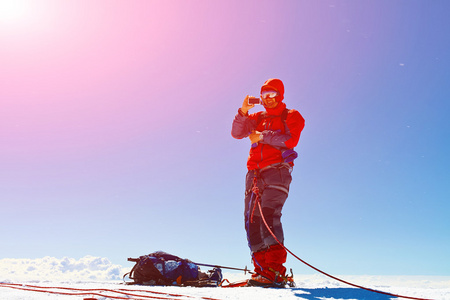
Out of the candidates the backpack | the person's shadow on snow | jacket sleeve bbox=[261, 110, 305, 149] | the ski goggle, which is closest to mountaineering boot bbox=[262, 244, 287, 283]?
the person's shadow on snow

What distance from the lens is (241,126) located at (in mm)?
6301

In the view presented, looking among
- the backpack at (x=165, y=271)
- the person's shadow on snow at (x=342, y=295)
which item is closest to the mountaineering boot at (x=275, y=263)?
the person's shadow on snow at (x=342, y=295)

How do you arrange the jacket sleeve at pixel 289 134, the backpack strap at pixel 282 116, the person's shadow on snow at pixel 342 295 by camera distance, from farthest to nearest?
the backpack strap at pixel 282 116
the jacket sleeve at pixel 289 134
the person's shadow on snow at pixel 342 295

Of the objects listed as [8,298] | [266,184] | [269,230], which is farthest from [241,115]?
[8,298]

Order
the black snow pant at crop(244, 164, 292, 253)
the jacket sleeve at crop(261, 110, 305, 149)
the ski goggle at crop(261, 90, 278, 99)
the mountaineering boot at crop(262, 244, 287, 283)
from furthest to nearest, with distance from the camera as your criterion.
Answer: the ski goggle at crop(261, 90, 278, 99) < the jacket sleeve at crop(261, 110, 305, 149) < the black snow pant at crop(244, 164, 292, 253) < the mountaineering boot at crop(262, 244, 287, 283)

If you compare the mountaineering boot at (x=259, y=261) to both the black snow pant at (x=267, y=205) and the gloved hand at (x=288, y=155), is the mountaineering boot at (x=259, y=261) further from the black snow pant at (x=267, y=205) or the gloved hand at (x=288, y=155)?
the gloved hand at (x=288, y=155)

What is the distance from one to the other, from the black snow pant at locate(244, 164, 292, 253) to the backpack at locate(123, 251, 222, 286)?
1.42 m

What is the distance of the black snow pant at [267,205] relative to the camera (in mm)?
5547

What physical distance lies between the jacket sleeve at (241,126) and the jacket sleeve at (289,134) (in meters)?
0.50

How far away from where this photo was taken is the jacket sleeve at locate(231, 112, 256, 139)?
6.28 metres

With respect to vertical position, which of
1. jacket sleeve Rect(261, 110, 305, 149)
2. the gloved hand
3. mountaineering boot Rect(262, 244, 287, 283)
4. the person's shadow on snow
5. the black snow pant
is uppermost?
jacket sleeve Rect(261, 110, 305, 149)

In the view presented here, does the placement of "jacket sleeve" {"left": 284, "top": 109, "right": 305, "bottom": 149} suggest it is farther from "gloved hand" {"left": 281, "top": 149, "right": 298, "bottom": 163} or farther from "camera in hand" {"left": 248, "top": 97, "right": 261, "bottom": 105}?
"camera in hand" {"left": 248, "top": 97, "right": 261, "bottom": 105}

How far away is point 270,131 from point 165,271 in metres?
3.40

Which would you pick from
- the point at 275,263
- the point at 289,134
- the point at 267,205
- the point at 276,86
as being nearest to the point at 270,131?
the point at 289,134
